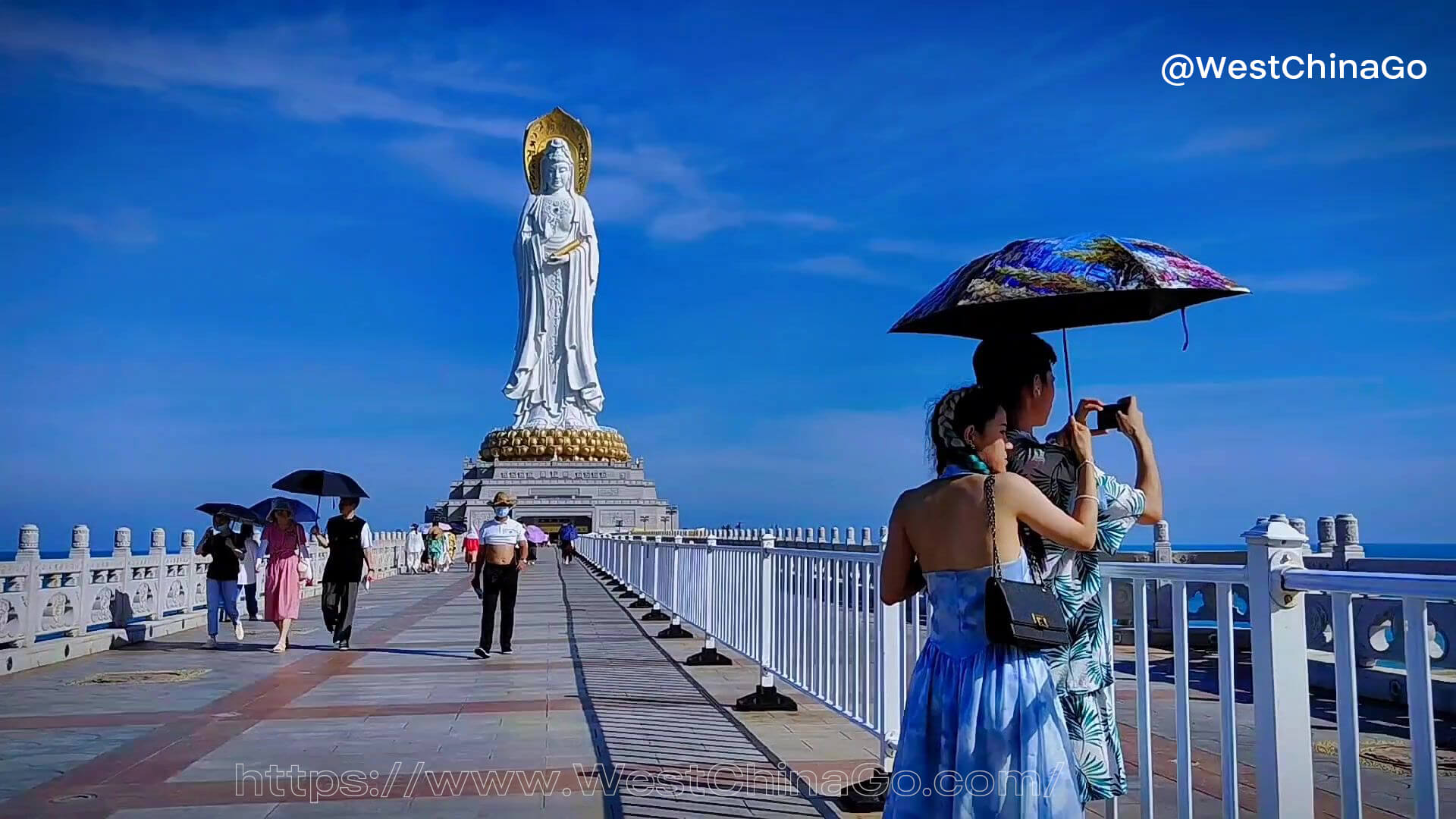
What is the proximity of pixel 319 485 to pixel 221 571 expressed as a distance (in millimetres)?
1702

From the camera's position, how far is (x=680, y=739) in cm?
690

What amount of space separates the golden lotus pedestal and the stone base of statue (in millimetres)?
32

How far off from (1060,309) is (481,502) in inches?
1820

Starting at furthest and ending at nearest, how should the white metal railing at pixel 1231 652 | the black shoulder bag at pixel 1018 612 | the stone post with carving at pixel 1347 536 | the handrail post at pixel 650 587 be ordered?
the handrail post at pixel 650 587 < the stone post with carving at pixel 1347 536 < the black shoulder bag at pixel 1018 612 < the white metal railing at pixel 1231 652

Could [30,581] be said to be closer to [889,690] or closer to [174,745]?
[174,745]

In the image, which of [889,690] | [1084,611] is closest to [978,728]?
[1084,611]

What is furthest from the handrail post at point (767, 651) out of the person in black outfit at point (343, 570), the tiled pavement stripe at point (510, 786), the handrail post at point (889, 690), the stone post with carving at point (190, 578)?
the stone post with carving at point (190, 578)

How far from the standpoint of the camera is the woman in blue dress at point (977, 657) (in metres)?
3.13

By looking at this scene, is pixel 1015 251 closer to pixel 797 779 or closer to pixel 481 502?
pixel 797 779

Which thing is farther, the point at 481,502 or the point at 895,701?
the point at 481,502

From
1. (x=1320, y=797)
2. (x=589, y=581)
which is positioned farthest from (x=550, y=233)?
(x=1320, y=797)

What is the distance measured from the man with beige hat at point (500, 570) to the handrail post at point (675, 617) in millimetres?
2062

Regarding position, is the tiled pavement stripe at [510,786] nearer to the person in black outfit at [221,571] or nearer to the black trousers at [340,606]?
the black trousers at [340,606]

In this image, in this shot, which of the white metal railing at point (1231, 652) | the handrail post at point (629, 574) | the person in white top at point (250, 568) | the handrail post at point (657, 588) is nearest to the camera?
the white metal railing at point (1231, 652)
